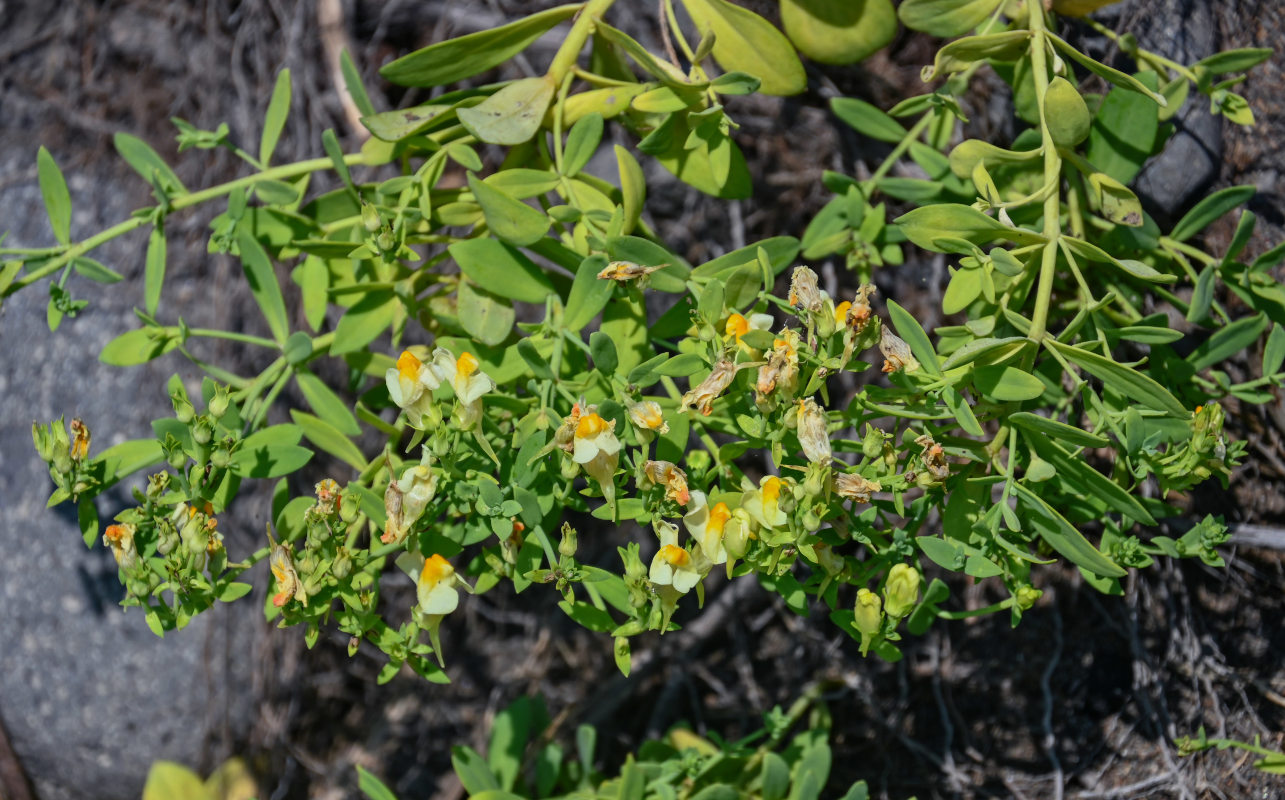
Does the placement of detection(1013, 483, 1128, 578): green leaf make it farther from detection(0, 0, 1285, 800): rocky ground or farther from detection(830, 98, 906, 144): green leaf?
detection(0, 0, 1285, 800): rocky ground

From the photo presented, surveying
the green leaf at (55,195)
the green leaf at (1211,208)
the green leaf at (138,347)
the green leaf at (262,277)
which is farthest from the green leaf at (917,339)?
the green leaf at (55,195)

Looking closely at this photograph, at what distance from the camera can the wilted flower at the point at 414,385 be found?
96 centimetres

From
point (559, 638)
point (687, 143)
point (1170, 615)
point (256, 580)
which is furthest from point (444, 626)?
point (1170, 615)

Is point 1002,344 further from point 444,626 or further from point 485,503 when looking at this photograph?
point 444,626

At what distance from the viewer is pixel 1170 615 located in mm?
1609

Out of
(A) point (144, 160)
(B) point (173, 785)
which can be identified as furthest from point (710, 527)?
(B) point (173, 785)

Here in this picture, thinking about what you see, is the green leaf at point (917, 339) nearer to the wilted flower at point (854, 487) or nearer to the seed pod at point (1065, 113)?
the wilted flower at point (854, 487)

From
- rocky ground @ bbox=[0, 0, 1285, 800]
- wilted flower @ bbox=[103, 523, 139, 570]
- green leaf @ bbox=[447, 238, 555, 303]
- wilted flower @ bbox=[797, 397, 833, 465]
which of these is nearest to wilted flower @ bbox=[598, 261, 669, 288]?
green leaf @ bbox=[447, 238, 555, 303]

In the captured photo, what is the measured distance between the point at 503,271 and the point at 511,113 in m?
0.19

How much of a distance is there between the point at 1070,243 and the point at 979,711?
40.9 inches

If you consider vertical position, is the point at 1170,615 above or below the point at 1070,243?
below

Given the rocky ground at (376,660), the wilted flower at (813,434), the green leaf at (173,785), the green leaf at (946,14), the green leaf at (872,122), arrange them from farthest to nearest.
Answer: the green leaf at (173,785)
the rocky ground at (376,660)
the green leaf at (872,122)
the green leaf at (946,14)
the wilted flower at (813,434)

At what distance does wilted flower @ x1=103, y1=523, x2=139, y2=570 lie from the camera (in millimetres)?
996

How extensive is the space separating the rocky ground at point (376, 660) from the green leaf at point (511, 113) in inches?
25.9
